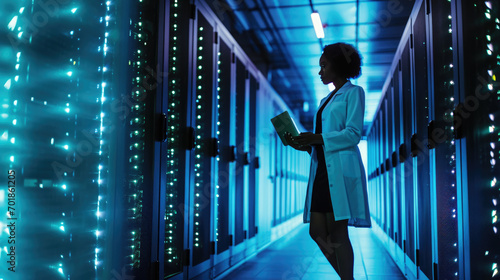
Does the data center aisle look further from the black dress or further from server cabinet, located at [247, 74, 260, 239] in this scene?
the black dress

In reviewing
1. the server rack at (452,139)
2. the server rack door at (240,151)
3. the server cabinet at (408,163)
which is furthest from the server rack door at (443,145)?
Result: the server rack door at (240,151)

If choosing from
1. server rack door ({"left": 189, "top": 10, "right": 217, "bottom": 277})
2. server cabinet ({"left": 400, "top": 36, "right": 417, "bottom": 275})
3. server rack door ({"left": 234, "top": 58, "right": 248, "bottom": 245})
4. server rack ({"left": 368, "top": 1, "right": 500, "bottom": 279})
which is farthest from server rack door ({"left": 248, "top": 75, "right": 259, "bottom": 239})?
server rack ({"left": 368, "top": 1, "right": 500, "bottom": 279})

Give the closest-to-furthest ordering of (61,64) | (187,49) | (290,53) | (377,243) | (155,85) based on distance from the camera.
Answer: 1. (61,64)
2. (155,85)
3. (187,49)
4. (377,243)
5. (290,53)

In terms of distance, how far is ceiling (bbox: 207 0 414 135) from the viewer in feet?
19.6

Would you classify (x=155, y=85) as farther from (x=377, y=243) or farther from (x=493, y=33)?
(x=377, y=243)

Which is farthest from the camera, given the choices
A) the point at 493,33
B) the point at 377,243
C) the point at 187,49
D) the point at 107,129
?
the point at 377,243

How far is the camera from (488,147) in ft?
6.57

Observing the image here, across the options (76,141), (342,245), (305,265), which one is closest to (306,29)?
(305,265)

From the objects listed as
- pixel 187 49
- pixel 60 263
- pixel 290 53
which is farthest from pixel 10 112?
pixel 290 53

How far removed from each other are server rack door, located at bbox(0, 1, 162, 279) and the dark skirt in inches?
37.0

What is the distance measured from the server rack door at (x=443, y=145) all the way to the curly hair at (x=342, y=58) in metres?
0.52

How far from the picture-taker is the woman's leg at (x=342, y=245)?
215cm

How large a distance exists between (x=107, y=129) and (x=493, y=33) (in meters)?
1.79

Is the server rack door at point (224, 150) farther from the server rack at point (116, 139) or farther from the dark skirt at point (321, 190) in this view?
the dark skirt at point (321, 190)
